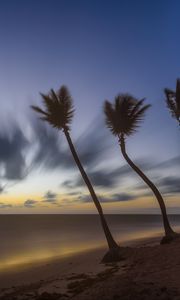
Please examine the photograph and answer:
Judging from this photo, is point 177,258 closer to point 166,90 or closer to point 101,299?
point 101,299

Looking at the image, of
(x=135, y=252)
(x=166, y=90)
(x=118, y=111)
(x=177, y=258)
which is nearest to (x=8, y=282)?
(x=135, y=252)

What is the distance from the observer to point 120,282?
9.18m

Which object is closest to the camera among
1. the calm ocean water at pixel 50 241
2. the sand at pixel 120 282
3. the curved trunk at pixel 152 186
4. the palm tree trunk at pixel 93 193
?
the sand at pixel 120 282

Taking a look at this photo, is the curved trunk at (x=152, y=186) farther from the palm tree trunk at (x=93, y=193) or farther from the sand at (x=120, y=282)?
the sand at (x=120, y=282)

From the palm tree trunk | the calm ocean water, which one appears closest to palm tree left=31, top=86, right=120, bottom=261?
the palm tree trunk

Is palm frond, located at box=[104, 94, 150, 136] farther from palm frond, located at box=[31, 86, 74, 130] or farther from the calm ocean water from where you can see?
the calm ocean water

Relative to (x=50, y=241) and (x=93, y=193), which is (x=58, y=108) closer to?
(x=93, y=193)

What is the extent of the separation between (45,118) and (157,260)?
1012cm

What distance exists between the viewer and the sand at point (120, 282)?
7.86m

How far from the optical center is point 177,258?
13734mm

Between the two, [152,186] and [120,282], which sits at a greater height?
[152,186]

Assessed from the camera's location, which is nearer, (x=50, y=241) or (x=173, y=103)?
(x=173, y=103)

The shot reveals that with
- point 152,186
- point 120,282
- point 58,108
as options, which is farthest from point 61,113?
point 120,282

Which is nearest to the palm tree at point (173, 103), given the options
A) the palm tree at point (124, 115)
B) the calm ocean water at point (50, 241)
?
the palm tree at point (124, 115)
